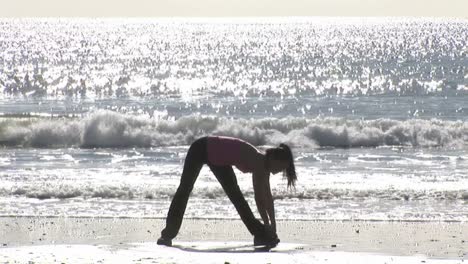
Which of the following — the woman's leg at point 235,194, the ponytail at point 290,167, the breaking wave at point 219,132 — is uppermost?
the ponytail at point 290,167

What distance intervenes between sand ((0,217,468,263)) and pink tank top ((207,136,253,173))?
849mm

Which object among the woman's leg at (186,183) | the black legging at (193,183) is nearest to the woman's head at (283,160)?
the black legging at (193,183)

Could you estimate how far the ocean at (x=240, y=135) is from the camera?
50.8 ft

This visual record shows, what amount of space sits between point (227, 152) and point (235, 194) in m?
0.56

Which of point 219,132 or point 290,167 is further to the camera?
point 219,132

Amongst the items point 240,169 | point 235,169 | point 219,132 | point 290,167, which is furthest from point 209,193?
point 219,132

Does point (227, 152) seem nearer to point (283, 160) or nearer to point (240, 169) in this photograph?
point (240, 169)

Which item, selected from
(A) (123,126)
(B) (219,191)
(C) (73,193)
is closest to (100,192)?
(C) (73,193)

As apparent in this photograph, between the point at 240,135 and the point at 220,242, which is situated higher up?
the point at 220,242

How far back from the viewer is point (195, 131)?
31891 millimetres

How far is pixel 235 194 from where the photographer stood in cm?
1120

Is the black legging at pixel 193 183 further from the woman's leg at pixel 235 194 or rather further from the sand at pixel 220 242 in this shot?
the sand at pixel 220 242

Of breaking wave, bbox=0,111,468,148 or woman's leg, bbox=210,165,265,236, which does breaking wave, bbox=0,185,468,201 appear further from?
breaking wave, bbox=0,111,468,148

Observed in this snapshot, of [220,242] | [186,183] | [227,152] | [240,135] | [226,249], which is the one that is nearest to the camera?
[227,152]
